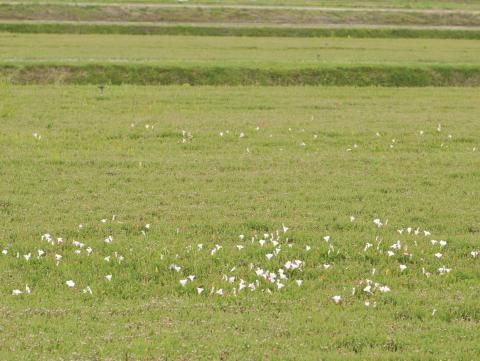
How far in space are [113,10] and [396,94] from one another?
110 ft

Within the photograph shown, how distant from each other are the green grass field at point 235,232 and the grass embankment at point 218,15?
114 feet

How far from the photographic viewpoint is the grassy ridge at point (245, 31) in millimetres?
45188

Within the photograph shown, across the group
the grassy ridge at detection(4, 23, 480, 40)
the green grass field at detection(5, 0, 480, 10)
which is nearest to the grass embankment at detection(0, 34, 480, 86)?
the grassy ridge at detection(4, 23, 480, 40)

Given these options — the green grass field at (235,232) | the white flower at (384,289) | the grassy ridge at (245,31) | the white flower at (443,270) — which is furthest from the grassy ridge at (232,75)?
the grassy ridge at (245,31)

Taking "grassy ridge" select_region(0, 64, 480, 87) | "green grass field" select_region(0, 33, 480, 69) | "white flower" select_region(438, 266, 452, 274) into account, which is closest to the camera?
"white flower" select_region(438, 266, 452, 274)

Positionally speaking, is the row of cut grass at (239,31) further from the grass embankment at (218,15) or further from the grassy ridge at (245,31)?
the grass embankment at (218,15)

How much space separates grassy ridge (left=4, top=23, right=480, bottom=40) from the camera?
45.2 meters

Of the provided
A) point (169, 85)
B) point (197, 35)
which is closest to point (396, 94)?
point (169, 85)

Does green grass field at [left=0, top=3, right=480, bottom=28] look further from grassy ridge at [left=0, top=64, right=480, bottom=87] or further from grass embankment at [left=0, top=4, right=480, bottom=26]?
grassy ridge at [left=0, top=64, right=480, bottom=87]

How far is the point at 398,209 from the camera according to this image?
10.8m

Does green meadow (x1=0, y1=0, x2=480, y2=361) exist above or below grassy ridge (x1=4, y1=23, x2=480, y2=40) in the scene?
above

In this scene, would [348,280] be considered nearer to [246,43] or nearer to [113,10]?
[246,43]

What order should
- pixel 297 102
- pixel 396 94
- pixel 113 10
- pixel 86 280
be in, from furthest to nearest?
pixel 113 10 < pixel 396 94 < pixel 297 102 < pixel 86 280

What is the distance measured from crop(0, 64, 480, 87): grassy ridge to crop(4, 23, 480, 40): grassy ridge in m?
19.1
